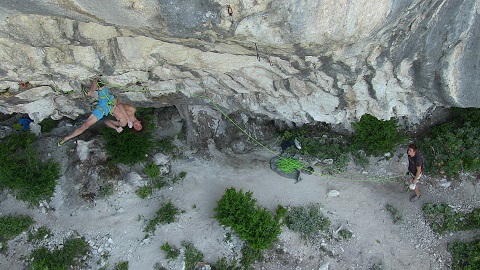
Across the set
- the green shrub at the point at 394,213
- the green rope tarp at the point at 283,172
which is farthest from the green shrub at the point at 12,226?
the green shrub at the point at 394,213

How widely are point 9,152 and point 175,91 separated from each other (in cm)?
385

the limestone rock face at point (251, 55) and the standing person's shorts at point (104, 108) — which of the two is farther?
the standing person's shorts at point (104, 108)

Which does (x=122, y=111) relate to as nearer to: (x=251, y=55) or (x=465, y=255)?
(x=251, y=55)

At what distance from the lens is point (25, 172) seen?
8.14 metres

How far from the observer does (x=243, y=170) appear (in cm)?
912

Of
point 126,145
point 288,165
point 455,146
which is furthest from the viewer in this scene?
point 288,165

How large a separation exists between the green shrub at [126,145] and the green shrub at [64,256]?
1.82 m

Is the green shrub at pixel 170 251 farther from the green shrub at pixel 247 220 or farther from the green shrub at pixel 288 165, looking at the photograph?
the green shrub at pixel 288 165

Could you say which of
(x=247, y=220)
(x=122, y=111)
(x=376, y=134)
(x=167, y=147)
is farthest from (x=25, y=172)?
(x=376, y=134)

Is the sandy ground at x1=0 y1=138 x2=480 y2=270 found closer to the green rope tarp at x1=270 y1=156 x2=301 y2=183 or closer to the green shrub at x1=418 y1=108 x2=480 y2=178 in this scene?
the green rope tarp at x1=270 y1=156 x2=301 y2=183

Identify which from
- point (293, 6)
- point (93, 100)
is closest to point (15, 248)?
point (93, 100)

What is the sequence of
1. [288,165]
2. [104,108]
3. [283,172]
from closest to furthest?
[104,108] → [288,165] → [283,172]

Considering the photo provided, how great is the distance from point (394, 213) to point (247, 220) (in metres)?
3.28

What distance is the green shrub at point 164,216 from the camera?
8342 mm
